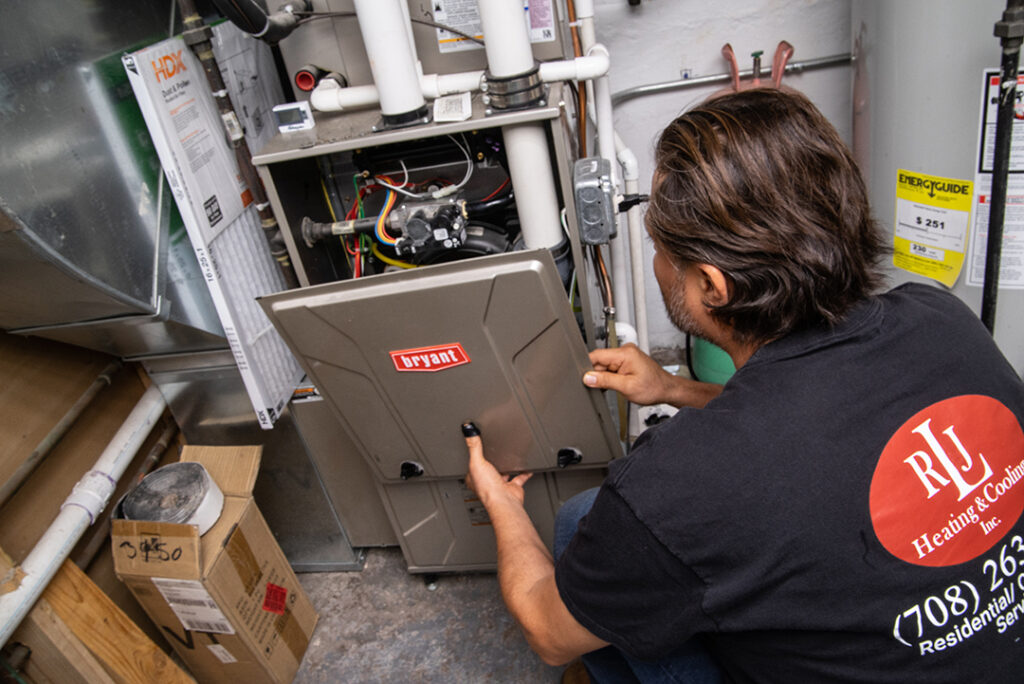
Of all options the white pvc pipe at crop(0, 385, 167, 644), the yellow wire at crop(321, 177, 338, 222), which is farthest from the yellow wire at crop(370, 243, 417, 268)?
the white pvc pipe at crop(0, 385, 167, 644)

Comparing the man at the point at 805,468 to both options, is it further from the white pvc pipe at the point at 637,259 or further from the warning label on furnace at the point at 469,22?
the white pvc pipe at the point at 637,259

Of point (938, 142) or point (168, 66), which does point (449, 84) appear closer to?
point (168, 66)

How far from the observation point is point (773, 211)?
87 cm

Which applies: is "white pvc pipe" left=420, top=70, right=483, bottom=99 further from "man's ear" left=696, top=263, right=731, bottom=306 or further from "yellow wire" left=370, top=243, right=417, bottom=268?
"man's ear" left=696, top=263, right=731, bottom=306

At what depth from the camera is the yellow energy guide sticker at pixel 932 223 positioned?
4.54 feet

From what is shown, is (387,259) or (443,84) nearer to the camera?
(443,84)

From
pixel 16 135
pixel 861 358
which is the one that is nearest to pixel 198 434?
pixel 16 135

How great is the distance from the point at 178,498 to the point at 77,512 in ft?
0.62

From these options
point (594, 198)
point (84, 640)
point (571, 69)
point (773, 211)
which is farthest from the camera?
point (84, 640)

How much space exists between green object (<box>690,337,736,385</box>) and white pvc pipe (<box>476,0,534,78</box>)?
1.06 metres

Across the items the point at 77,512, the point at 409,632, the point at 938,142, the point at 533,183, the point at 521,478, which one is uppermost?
the point at 533,183

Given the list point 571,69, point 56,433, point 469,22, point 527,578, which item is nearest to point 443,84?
point 469,22

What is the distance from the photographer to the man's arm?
940mm

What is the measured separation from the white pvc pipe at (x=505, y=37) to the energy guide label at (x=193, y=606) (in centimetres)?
112
